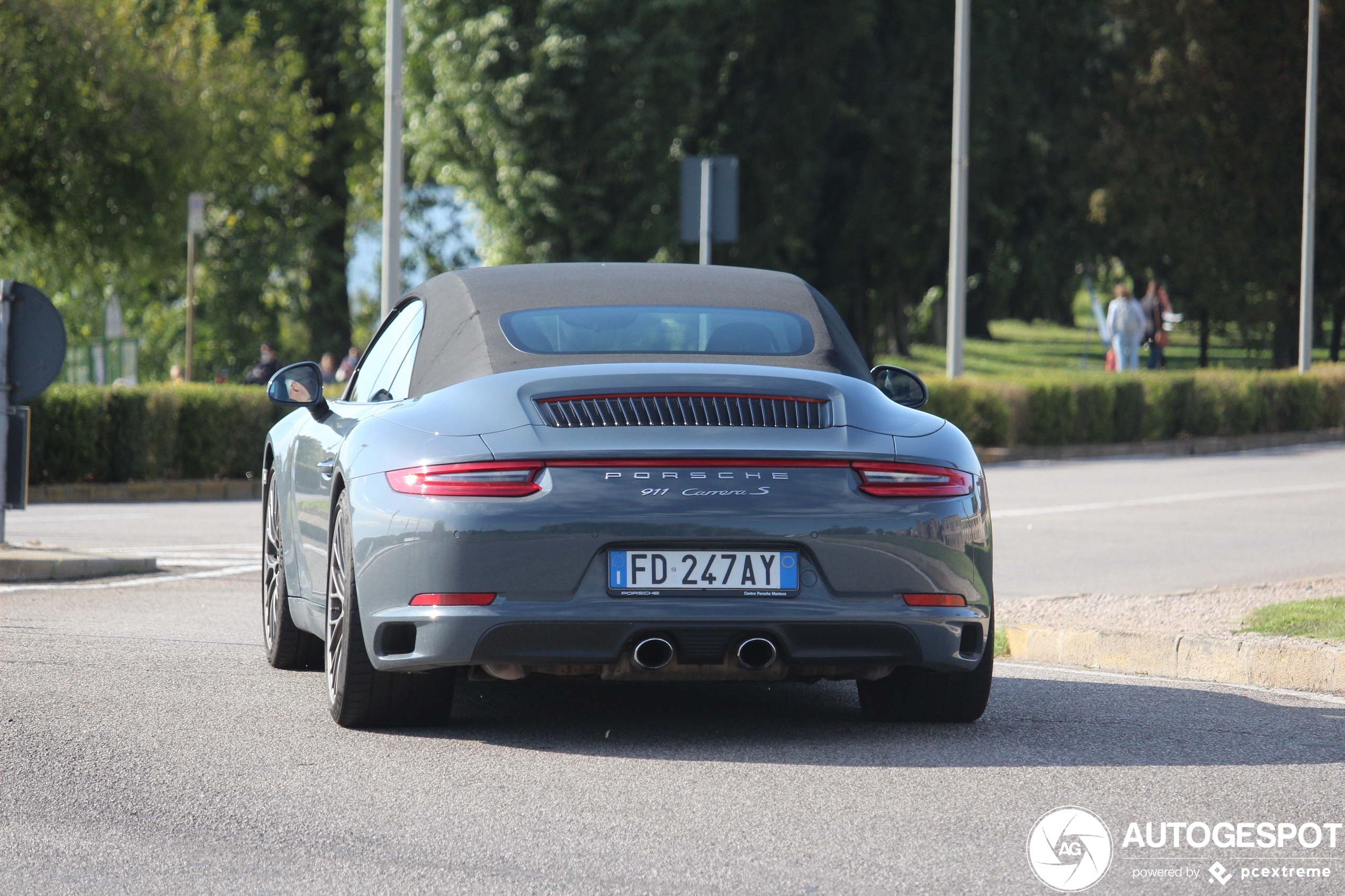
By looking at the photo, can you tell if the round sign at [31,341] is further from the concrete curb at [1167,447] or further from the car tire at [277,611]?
the concrete curb at [1167,447]

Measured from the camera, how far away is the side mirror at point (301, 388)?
23.0ft

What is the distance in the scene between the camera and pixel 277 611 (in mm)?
7570

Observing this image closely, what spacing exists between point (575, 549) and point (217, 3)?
123 ft

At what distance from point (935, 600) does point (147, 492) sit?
49.2ft

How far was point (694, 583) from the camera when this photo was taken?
5.55 m

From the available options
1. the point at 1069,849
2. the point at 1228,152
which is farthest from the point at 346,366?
the point at 1069,849

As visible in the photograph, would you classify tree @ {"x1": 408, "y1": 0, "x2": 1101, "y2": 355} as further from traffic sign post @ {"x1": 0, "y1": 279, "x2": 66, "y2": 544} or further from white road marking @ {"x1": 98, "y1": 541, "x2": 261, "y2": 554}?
traffic sign post @ {"x1": 0, "y1": 279, "x2": 66, "y2": 544}

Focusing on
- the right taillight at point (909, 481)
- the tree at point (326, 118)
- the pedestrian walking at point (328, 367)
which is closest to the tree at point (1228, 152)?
the tree at point (326, 118)

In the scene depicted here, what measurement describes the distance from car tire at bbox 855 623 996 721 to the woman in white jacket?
90.0 feet

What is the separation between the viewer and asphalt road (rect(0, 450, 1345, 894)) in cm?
438

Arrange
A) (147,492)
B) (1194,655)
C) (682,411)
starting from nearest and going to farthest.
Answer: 1. (682,411)
2. (1194,655)
3. (147,492)

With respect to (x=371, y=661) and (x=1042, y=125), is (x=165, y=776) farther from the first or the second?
(x=1042, y=125)

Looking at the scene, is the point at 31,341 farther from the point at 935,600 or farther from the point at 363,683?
the point at 935,600

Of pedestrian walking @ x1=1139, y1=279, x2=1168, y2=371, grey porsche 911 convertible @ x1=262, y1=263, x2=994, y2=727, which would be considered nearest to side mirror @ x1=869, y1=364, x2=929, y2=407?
grey porsche 911 convertible @ x1=262, y1=263, x2=994, y2=727
